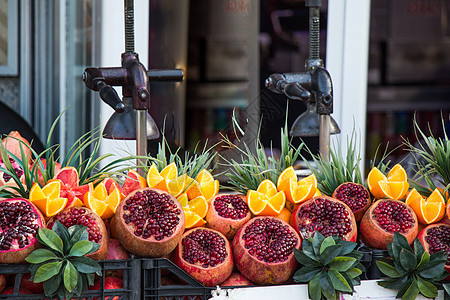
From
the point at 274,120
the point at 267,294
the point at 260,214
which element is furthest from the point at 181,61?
the point at 267,294

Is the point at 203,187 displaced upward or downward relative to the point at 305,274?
upward

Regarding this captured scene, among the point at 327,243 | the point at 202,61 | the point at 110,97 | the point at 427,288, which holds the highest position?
the point at 202,61

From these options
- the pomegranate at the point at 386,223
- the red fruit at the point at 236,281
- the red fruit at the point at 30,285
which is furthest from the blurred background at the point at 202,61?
the red fruit at the point at 30,285

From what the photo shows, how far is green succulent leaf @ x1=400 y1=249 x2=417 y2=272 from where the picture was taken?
1205 mm

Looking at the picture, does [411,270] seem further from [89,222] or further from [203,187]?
[89,222]

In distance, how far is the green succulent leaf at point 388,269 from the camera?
3.99ft

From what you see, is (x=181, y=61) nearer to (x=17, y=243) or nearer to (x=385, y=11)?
(x=385, y=11)

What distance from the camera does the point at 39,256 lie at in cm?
106

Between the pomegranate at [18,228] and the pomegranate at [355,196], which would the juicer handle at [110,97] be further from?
the pomegranate at [355,196]

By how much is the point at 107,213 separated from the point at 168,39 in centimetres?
161

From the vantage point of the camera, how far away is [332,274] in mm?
1159

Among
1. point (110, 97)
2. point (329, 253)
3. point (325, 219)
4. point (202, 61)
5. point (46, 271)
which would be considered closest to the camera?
point (46, 271)

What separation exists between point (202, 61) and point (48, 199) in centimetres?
178

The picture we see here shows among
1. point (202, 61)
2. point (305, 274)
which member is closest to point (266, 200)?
point (305, 274)
